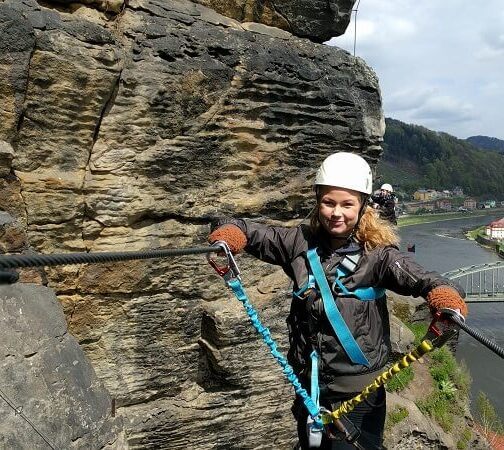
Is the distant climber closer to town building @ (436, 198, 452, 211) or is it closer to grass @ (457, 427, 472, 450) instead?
grass @ (457, 427, 472, 450)

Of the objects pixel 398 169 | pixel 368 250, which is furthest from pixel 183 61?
pixel 398 169

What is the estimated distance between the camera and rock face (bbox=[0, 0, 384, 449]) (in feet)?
16.0

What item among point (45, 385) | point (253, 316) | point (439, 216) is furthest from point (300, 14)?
point (439, 216)

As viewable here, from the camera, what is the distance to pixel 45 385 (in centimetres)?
367

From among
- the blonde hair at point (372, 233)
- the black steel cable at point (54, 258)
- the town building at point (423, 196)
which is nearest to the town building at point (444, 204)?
the town building at point (423, 196)

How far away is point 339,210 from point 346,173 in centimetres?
24

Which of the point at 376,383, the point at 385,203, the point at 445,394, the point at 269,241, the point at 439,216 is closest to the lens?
the point at 376,383

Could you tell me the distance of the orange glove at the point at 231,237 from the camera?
128 inches

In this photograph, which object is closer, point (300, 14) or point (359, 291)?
point (359, 291)

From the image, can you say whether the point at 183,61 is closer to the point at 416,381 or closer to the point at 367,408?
the point at 367,408

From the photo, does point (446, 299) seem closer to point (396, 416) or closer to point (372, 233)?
point (372, 233)

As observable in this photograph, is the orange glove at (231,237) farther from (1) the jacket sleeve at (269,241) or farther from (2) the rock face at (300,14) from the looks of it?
(2) the rock face at (300,14)

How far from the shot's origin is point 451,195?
147250mm

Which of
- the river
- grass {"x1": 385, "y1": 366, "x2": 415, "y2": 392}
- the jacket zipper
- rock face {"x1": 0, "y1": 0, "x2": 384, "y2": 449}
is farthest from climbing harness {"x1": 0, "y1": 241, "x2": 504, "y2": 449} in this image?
the river
